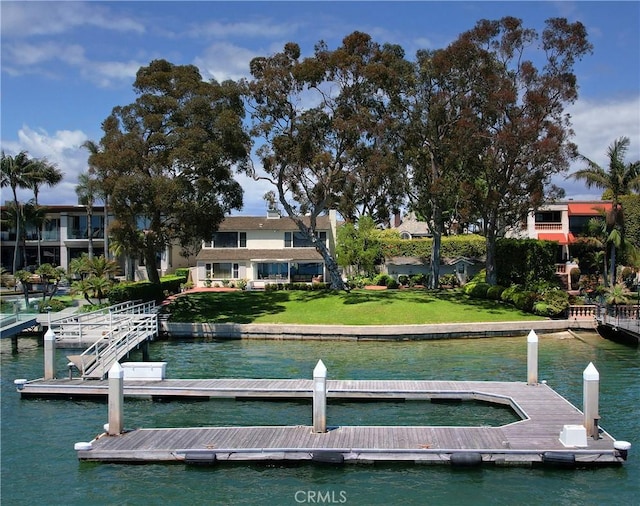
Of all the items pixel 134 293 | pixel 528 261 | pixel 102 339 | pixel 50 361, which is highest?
pixel 528 261

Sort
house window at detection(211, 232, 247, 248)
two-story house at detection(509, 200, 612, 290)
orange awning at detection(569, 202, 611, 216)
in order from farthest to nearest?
house window at detection(211, 232, 247, 248)
orange awning at detection(569, 202, 611, 216)
two-story house at detection(509, 200, 612, 290)

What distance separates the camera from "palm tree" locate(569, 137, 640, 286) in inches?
1801

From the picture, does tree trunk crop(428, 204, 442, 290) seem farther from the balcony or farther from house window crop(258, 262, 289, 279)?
house window crop(258, 262, 289, 279)

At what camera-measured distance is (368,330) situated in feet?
123

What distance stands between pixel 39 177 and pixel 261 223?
79.3ft

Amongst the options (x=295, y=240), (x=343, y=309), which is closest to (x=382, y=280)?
(x=295, y=240)

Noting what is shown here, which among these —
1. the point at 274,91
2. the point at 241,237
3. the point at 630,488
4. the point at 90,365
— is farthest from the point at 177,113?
the point at 630,488

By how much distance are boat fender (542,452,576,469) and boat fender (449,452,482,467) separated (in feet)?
5.47

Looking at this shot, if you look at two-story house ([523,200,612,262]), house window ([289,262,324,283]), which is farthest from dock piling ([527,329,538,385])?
house window ([289,262,324,283])

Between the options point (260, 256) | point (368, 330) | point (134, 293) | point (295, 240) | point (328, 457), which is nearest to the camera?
point (328, 457)

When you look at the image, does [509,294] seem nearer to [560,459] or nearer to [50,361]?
[560,459]

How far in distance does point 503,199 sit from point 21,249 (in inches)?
2159

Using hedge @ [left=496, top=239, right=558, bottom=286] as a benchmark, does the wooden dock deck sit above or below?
below

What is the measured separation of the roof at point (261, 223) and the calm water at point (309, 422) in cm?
3369
